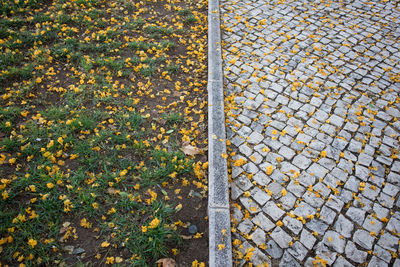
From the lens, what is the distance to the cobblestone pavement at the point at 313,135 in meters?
2.74

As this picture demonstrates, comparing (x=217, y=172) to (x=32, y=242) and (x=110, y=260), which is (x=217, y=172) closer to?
(x=110, y=260)

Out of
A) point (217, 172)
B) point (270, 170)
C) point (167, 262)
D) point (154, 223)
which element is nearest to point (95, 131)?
point (154, 223)

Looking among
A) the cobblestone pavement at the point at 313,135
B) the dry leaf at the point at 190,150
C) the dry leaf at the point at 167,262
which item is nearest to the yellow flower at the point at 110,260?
the dry leaf at the point at 167,262

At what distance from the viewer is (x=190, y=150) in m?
3.40

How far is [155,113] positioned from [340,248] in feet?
9.78

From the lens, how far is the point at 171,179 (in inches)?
123

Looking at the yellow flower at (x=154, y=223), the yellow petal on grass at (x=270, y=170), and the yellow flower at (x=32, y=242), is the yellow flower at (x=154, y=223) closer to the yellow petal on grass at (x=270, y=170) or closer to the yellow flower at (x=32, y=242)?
the yellow flower at (x=32, y=242)

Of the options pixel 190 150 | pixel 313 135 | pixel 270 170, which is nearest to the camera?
pixel 270 170

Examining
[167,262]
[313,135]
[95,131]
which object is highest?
[95,131]

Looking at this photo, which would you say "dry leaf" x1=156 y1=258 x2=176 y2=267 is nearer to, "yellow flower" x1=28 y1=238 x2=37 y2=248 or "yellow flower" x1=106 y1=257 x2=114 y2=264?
"yellow flower" x1=106 y1=257 x2=114 y2=264

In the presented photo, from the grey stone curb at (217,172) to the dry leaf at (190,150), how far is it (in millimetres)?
195

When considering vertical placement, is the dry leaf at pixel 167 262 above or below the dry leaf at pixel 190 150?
below

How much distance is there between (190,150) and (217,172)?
54cm

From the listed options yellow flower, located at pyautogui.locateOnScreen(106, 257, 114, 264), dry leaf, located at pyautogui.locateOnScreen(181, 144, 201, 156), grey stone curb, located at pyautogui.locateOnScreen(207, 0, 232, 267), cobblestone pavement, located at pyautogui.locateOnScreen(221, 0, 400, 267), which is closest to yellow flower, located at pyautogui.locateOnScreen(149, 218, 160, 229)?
yellow flower, located at pyautogui.locateOnScreen(106, 257, 114, 264)
